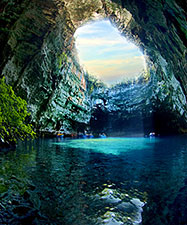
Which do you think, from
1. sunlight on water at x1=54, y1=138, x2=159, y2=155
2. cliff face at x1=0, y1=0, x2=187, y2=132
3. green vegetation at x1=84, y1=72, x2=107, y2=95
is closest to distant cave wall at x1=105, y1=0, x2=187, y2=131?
cliff face at x1=0, y1=0, x2=187, y2=132

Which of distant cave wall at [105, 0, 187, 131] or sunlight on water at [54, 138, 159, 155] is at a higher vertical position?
distant cave wall at [105, 0, 187, 131]

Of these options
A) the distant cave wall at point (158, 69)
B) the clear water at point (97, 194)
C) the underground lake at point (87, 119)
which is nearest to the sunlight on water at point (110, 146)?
the underground lake at point (87, 119)

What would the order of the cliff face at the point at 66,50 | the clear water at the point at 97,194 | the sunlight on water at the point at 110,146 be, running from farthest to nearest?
1. the sunlight on water at the point at 110,146
2. the cliff face at the point at 66,50
3. the clear water at the point at 97,194

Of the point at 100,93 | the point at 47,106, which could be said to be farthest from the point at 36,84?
the point at 100,93

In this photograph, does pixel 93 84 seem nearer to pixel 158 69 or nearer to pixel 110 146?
pixel 158 69

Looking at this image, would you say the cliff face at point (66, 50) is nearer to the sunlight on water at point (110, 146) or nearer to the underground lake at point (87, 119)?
the underground lake at point (87, 119)

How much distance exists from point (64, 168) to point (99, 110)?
2190cm

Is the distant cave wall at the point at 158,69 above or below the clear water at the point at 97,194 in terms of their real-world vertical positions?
above

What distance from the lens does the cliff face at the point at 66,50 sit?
1054cm

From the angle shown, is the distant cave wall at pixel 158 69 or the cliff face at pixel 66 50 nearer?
the cliff face at pixel 66 50

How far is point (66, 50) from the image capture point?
72.8ft

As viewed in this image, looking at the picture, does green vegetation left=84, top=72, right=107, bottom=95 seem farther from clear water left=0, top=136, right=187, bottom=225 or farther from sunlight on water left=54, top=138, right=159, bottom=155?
clear water left=0, top=136, right=187, bottom=225

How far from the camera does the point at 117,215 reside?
132 inches

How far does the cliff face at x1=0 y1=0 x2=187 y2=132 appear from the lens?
10.5 meters
